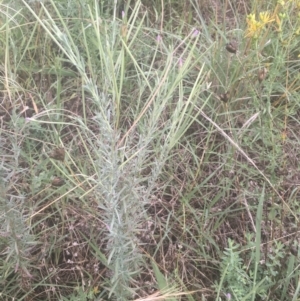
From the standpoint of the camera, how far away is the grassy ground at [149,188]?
101 cm

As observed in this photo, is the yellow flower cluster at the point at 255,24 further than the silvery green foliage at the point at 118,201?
Yes

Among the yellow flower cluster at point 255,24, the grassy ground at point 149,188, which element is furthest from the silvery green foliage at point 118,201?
the yellow flower cluster at point 255,24

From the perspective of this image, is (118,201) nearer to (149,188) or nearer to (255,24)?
(149,188)

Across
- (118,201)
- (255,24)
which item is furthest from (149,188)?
(255,24)

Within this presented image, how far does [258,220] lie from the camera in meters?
1.17

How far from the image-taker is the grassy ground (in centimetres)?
101

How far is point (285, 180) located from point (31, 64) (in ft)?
2.72

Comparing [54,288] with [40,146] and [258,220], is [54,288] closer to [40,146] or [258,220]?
[40,146]

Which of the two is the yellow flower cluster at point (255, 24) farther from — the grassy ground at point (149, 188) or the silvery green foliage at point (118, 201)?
the silvery green foliage at point (118, 201)

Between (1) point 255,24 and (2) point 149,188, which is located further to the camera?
(1) point 255,24

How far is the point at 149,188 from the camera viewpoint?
0.94m

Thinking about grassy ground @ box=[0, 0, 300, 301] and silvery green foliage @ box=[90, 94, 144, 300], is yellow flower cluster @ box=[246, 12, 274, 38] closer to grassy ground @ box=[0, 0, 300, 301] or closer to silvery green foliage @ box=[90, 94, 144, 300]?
grassy ground @ box=[0, 0, 300, 301]

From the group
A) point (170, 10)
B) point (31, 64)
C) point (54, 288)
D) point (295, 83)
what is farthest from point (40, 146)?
point (295, 83)

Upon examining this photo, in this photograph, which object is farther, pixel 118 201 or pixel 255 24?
pixel 255 24
